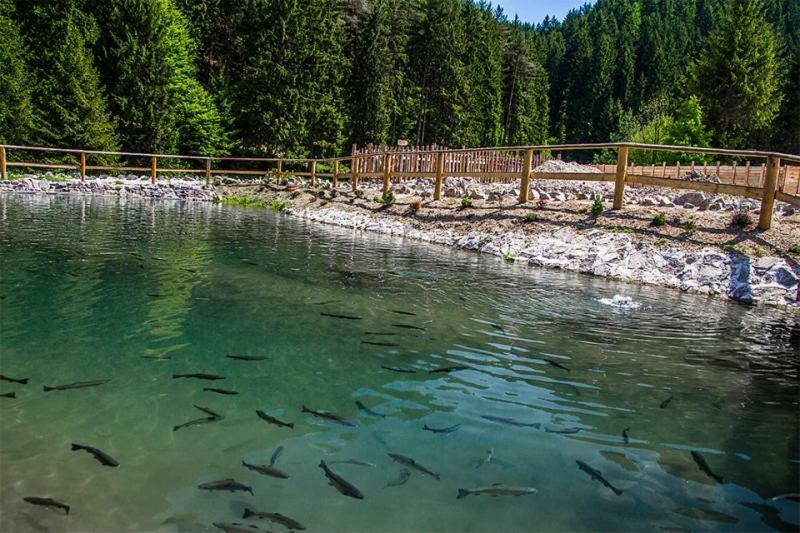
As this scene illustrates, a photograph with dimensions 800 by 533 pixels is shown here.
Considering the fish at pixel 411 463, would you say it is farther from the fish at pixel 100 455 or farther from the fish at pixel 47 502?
the fish at pixel 47 502

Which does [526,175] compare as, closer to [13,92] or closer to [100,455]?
[100,455]

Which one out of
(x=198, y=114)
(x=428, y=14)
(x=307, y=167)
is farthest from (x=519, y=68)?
(x=198, y=114)

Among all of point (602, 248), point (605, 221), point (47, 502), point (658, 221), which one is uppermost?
point (658, 221)

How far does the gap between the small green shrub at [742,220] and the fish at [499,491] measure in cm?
952

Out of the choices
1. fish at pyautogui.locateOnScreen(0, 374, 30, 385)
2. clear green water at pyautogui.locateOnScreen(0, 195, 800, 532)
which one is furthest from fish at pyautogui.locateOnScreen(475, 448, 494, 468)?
fish at pyautogui.locateOnScreen(0, 374, 30, 385)

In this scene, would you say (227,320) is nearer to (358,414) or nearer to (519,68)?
(358,414)

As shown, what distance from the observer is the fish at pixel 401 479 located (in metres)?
3.14

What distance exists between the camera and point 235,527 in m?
2.68

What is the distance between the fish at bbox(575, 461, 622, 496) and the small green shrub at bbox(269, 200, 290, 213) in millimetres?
18697

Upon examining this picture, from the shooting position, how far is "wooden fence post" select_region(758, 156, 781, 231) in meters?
10.0

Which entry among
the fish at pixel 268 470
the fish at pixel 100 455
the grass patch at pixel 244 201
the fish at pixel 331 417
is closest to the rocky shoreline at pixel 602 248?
the grass patch at pixel 244 201

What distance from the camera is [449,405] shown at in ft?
13.9

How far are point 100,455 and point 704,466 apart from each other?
3.50m

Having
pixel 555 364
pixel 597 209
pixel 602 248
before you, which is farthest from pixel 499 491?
pixel 597 209
